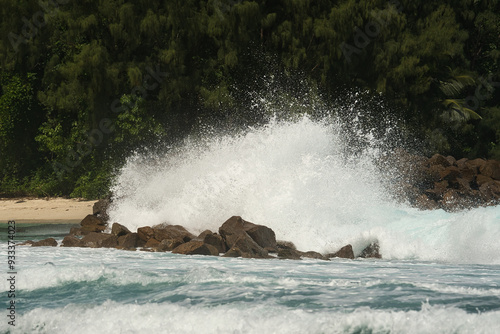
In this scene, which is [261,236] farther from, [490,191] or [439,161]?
[439,161]

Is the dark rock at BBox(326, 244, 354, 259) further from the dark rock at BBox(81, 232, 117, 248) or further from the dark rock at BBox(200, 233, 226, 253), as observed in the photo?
the dark rock at BBox(81, 232, 117, 248)

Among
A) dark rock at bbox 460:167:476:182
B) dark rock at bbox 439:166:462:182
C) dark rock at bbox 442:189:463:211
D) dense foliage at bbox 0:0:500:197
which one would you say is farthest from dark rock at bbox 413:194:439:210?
dense foliage at bbox 0:0:500:197

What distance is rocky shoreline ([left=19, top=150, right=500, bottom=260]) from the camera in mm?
12516

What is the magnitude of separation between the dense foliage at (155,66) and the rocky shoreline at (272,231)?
16.3 feet

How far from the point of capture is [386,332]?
7.41m

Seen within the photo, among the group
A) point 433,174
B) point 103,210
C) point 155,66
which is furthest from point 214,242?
point 155,66

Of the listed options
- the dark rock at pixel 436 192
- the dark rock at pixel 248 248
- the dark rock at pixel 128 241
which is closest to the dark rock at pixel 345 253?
the dark rock at pixel 248 248

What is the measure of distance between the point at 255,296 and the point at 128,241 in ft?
18.0

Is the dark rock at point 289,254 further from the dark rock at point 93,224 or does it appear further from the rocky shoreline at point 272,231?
the dark rock at point 93,224

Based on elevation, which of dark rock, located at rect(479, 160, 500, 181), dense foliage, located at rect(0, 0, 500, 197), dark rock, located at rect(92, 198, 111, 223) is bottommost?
dark rock, located at rect(92, 198, 111, 223)

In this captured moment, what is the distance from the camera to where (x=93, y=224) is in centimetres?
1708

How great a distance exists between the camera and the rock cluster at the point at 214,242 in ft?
40.3

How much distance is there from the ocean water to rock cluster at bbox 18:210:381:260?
33 centimetres

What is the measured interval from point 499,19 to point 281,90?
11.7 m
